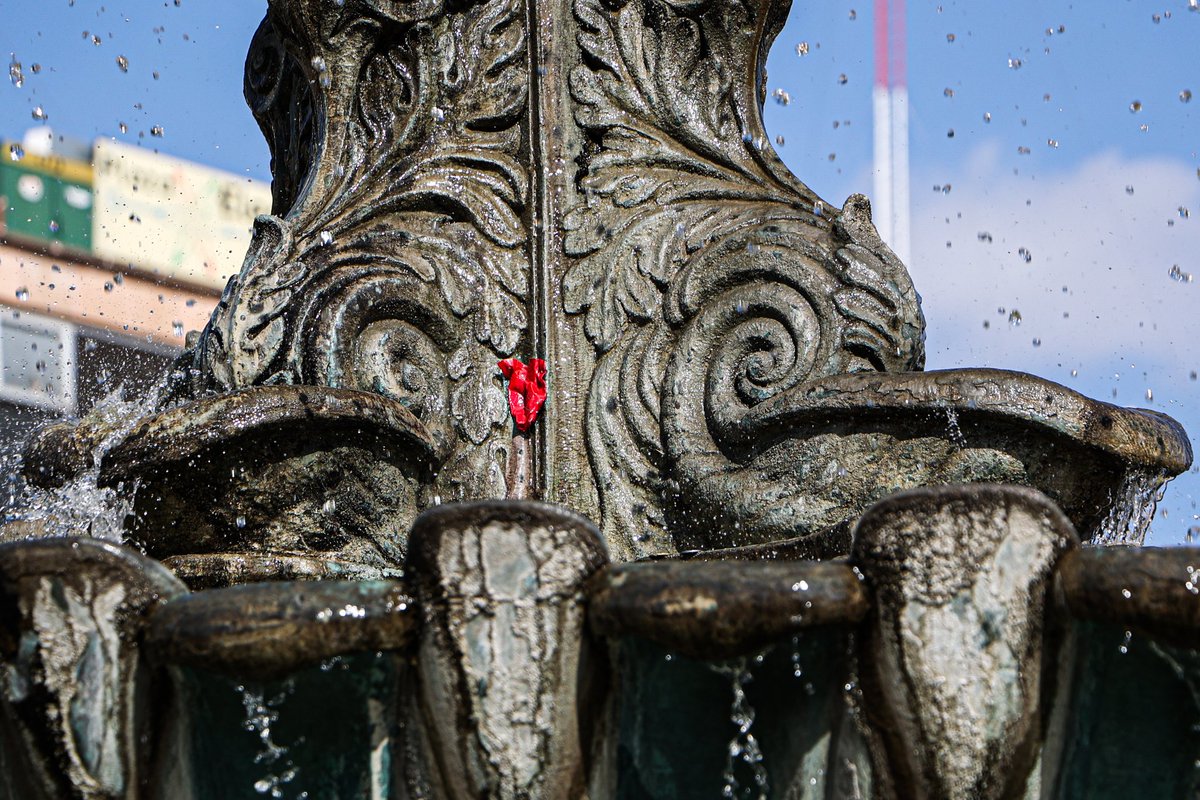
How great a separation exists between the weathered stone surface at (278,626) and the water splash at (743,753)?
1.46ft

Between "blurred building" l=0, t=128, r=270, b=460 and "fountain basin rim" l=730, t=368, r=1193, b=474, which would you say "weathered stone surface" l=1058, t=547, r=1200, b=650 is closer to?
"fountain basin rim" l=730, t=368, r=1193, b=474

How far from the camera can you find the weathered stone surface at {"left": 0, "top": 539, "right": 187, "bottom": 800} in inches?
93.0

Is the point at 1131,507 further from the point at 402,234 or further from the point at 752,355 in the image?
the point at 402,234

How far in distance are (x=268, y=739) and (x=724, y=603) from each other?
68 cm

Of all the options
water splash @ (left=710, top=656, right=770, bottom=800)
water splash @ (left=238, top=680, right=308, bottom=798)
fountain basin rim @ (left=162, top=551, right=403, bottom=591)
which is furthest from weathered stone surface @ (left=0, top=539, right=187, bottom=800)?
fountain basin rim @ (left=162, top=551, right=403, bottom=591)

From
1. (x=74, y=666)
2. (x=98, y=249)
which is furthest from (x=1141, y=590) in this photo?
(x=98, y=249)

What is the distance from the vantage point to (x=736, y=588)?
222cm

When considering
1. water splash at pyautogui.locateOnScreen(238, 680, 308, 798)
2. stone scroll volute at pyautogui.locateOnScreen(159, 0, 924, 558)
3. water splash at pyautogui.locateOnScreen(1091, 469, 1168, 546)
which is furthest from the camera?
stone scroll volute at pyautogui.locateOnScreen(159, 0, 924, 558)

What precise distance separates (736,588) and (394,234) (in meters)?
2.01

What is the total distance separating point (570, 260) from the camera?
4070 mm

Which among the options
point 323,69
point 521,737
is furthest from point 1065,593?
point 323,69

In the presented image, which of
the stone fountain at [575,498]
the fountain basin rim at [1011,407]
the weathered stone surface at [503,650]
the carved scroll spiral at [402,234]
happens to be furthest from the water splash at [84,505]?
the fountain basin rim at [1011,407]

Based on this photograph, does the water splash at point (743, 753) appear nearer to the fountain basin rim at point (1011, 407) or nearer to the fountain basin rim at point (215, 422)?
the fountain basin rim at point (1011, 407)

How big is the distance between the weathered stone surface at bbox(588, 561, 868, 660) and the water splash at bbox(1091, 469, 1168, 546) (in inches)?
48.6
